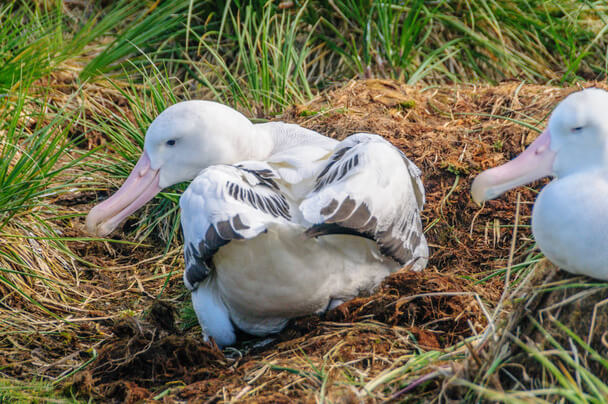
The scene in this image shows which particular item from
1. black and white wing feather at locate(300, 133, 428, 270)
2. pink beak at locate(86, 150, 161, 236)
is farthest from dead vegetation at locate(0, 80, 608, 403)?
pink beak at locate(86, 150, 161, 236)

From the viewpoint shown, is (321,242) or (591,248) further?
(321,242)

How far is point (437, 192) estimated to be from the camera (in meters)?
4.16

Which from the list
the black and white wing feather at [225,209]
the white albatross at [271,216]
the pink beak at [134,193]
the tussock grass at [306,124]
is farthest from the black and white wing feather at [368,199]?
the pink beak at [134,193]

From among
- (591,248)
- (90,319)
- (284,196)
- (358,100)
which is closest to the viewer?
(591,248)

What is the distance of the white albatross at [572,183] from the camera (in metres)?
2.16

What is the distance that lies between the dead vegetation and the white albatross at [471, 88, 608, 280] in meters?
0.15

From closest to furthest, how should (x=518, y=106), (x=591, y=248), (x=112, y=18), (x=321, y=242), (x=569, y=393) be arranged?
1. (x=569, y=393)
2. (x=591, y=248)
3. (x=321, y=242)
4. (x=518, y=106)
5. (x=112, y=18)

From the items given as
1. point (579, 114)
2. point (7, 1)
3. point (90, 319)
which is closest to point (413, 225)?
point (579, 114)

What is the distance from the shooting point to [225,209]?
2.72m

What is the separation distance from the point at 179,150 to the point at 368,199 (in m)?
1.15

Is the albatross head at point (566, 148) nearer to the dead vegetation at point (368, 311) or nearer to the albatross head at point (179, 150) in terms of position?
the dead vegetation at point (368, 311)

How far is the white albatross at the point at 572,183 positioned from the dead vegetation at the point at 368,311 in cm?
15

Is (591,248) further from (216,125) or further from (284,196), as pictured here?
(216,125)

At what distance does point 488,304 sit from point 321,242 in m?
0.85
